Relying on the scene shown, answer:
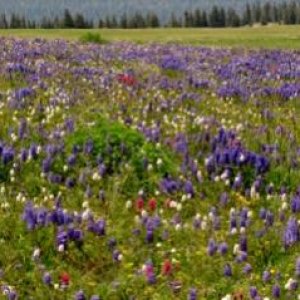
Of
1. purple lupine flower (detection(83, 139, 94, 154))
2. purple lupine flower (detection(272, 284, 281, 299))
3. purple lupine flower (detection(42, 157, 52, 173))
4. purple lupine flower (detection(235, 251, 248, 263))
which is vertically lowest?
purple lupine flower (detection(272, 284, 281, 299))

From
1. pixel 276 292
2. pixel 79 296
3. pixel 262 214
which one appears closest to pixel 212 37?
pixel 262 214

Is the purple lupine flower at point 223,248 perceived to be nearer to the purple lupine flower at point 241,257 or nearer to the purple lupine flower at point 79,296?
the purple lupine flower at point 241,257

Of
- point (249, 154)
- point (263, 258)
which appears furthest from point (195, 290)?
point (249, 154)

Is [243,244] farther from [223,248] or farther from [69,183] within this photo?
[69,183]

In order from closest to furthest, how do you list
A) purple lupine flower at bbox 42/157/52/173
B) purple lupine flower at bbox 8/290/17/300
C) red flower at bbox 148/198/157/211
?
purple lupine flower at bbox 8/290/17/300 → red flower at bbox 148/198/157/211 → purple lupine flower at bbox 42/157/52/173

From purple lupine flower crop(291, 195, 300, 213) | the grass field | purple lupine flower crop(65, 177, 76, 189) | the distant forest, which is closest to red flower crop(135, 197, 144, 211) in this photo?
purple lupine flower crop(65, 177, 76, 189)

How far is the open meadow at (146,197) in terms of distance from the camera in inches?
227

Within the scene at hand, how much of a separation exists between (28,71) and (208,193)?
8082mm

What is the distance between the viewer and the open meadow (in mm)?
5761

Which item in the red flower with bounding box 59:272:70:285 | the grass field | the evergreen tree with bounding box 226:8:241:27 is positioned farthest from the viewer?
the evergreen tree with bounding box 226:8:241:27

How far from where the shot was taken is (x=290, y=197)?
740cm

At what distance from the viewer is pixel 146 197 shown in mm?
7629

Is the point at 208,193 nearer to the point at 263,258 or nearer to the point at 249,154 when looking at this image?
Answer: the point at 249,154

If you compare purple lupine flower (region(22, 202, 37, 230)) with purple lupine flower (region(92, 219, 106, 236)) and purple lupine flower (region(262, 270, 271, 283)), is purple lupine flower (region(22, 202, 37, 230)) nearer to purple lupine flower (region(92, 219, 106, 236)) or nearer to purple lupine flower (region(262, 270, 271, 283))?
purple lupine flower (region(92, 219, 106, 236))
